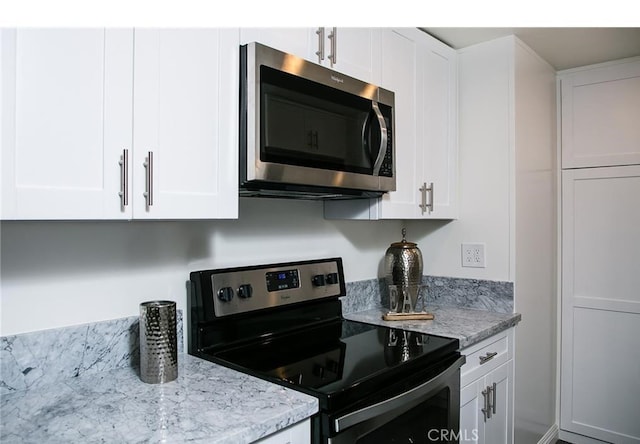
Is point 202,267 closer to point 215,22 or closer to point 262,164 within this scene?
point 262,164

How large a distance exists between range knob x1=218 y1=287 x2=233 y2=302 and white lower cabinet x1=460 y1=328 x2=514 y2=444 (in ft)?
2.95

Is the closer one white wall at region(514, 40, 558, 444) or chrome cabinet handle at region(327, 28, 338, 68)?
chrome cabinet handle at region(327, 28, 338, 68)

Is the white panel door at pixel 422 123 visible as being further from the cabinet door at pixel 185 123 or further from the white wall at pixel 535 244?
the cabinet door at pixel 185 123

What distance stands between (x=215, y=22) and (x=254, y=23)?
4.1 inches

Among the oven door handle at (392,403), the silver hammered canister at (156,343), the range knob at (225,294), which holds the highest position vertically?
the range knob at (225,294)

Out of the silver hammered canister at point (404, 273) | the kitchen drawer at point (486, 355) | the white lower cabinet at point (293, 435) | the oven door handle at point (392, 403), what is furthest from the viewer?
the silver hammered canister at point (404, 273)

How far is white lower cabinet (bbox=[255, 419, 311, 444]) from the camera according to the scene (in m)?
1.05

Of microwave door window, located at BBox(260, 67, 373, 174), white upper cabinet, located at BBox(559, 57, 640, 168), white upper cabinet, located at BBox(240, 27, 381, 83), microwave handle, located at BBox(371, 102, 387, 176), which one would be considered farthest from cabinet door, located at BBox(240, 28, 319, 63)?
white upper cabinet, located at BBox(559, 57, 640, 168)

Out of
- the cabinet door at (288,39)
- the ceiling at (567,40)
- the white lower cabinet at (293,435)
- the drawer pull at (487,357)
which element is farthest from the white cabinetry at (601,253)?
the white lower cabinet at (293,435)

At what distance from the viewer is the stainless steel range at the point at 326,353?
4.05ft

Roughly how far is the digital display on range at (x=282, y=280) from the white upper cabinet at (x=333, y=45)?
76cm

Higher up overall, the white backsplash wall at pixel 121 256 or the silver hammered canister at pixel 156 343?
the white backsplash wall at pixel 121 256

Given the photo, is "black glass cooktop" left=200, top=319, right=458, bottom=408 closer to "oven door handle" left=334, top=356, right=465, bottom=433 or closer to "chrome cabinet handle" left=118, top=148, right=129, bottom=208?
"oven door handle" left=334, top=356, right=465, bottom=433

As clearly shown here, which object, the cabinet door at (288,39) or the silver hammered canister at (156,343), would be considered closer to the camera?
the silver hammered canister at (156,343)
